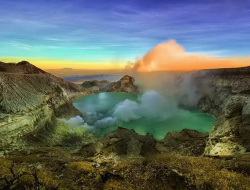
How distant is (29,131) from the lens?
41125 mm

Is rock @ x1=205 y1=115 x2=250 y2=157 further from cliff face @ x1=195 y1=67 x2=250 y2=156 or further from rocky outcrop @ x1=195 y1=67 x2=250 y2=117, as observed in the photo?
rocky outcrop @ x1=195 y1=67 x2=250 y2=117

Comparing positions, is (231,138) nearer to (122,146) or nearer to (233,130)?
(233,130)

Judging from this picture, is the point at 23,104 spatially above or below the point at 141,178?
below

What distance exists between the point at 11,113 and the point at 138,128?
55242mm

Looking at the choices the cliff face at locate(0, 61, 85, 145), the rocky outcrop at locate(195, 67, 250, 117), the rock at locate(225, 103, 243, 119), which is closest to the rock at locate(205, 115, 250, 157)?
the rock at locate(225, 103, 243, 119)

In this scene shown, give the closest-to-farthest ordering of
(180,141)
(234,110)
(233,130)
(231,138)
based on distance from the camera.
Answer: (231,138)
(233,130)
(234,110)
(180,141)

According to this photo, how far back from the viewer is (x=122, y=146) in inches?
1468

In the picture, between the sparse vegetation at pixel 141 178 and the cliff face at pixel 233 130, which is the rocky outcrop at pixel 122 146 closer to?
the cliff face at pixel 233 130

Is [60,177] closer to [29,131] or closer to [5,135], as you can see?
[5,135]

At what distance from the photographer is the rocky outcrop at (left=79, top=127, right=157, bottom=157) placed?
3458cm

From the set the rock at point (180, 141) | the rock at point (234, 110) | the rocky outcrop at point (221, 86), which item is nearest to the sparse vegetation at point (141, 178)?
the rock at point (234, 110)

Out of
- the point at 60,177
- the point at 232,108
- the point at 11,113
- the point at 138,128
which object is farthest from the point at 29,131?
the point at 138,128

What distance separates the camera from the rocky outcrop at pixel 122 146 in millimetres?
34578

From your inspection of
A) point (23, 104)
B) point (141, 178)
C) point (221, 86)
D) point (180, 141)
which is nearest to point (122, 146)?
point (180, 141)
